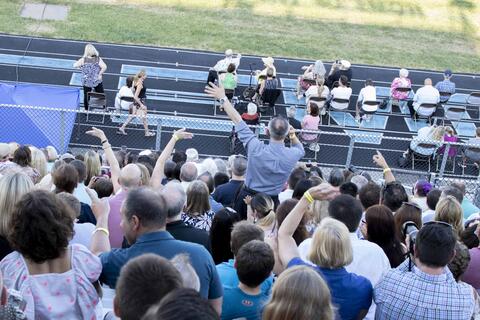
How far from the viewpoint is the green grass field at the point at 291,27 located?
21125 millimetres

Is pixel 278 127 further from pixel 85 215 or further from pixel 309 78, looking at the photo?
pixel 309 78

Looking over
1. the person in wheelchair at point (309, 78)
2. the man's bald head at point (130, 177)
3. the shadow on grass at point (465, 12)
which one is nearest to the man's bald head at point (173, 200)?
the man's bald head at point (130, 177)

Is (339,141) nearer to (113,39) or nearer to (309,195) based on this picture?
(113,39)

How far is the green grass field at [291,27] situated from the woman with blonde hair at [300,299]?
1774cm

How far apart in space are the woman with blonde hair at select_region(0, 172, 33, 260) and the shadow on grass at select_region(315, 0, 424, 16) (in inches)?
863

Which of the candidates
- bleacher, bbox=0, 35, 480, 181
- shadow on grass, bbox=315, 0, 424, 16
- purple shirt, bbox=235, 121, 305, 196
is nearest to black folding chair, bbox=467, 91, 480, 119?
bleacher, bbox=0, 35, 480, 181

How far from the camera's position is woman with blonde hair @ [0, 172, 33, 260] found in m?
4.40

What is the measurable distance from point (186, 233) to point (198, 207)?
109 cm

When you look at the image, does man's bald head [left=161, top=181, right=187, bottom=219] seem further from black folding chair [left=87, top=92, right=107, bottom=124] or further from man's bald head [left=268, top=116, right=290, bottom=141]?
black folding chair [left=87, top=92, right=107, bottom=124]

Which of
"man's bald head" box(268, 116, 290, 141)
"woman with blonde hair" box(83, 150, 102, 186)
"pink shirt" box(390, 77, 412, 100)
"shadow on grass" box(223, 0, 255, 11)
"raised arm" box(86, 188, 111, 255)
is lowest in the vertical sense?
"pink shirt" box(390, 77, 412, 100)

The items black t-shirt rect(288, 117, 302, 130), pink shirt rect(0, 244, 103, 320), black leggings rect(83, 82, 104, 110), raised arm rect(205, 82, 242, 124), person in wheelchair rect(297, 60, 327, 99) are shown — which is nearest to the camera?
pink shirt rect(0, 244, 103, 320)

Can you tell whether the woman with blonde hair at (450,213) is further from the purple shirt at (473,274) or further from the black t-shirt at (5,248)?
the black t-shirt at (5,248)

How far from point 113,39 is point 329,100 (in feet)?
24.6

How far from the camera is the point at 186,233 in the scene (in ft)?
16.2
